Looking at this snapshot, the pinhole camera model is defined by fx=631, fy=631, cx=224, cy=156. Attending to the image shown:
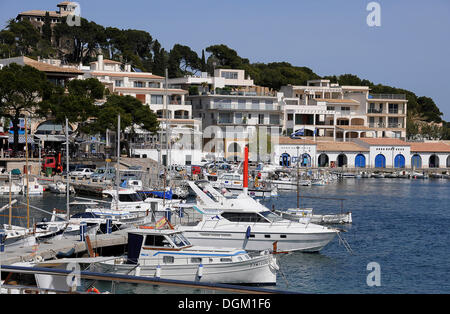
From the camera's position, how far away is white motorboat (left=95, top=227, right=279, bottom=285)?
66.2 feet

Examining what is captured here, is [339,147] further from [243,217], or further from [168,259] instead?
[168,259]

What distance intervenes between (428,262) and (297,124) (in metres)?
62.1

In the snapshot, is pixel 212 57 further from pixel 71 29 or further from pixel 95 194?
pixel 95 194

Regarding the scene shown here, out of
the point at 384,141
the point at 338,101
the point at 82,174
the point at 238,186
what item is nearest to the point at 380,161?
the point at 384,141

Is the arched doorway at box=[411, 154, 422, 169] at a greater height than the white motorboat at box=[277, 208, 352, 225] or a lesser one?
greater

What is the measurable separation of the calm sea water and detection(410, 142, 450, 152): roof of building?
95.4 feet

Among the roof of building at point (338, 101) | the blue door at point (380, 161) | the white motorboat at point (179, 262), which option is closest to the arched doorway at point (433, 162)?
the blue door at point (380, 161)

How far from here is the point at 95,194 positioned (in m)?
50.6

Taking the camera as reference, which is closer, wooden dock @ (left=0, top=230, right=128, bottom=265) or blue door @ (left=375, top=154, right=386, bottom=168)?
wooden dock @ (left=0, top=230, right=128, bottom=265)

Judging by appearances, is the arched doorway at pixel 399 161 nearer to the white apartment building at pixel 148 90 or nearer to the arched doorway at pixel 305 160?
the arched doorway at pixel 305 160

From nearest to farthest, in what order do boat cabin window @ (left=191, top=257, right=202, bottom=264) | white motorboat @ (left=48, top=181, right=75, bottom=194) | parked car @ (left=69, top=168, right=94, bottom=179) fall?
boat cabin window @ (left=191, top=257, right=202, bottom=264) < white motorboat @ (left=48, top=181, right=75, bottom=194) < parked car @ (left=69, top=168, right=94, bottom=179)

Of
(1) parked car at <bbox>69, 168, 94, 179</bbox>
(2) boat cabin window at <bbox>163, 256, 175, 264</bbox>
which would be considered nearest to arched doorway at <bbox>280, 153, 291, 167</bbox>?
(1) parked car at <bbox>69, 168, 94, 179</bbox>

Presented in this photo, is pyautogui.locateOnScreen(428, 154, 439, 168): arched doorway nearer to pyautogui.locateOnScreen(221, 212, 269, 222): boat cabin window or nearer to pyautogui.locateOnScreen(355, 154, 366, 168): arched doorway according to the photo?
pyautogui.locateOnScreen(355, 154, 366, 168): arched doorway
